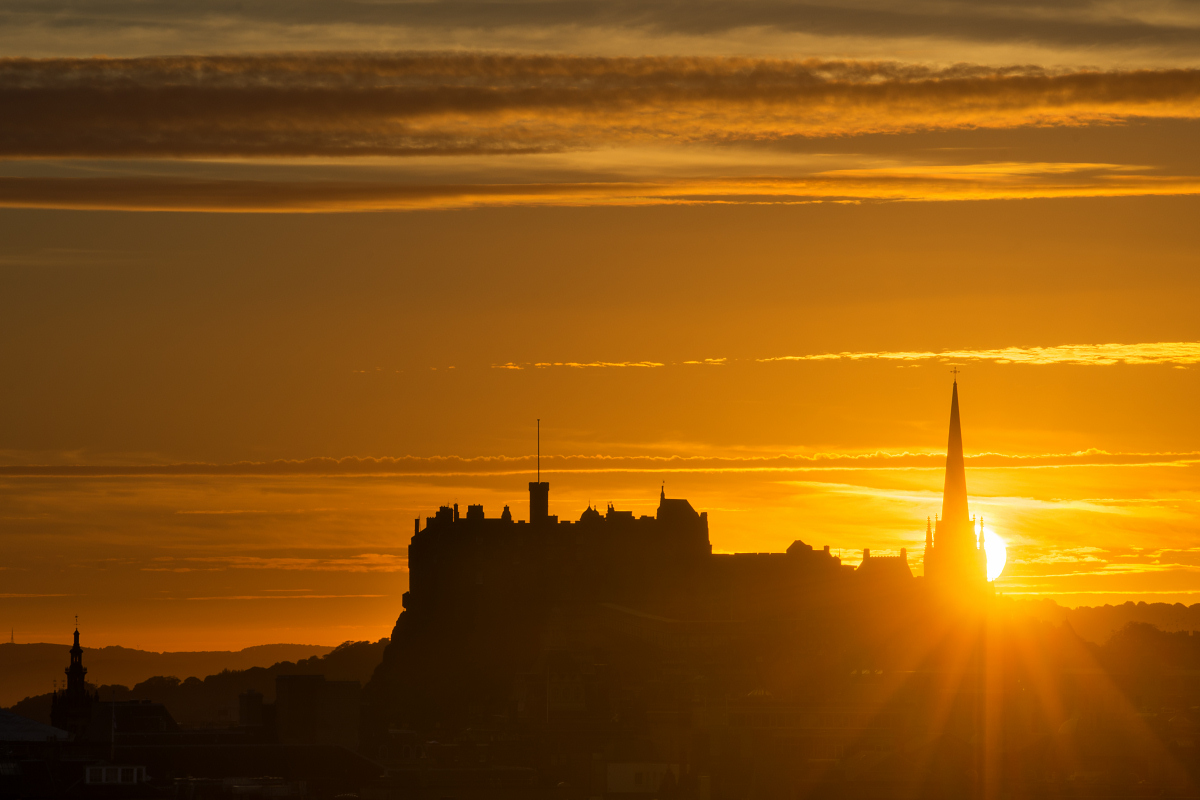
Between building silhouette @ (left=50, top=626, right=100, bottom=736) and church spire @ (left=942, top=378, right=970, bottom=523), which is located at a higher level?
church spire @ (left=942, top=378, right=970, bottom=523)

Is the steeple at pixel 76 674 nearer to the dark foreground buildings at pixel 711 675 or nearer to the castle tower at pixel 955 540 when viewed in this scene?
the dark foreground buildings at pixel 711 675

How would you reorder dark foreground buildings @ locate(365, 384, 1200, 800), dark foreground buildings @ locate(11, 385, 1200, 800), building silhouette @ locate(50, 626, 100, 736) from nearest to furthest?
dark foreground buildings @ locate(11, 385, 1200, 800)
dark foreground buildings @ locate(365, 384, 1200, 800)
building silhouette @ locate(50, 626, 100, 736)

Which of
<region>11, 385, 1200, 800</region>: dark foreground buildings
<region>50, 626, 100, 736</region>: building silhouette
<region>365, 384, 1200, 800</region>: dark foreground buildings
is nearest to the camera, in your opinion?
<region>11, 385, 1200, 800</region>: dark foreground buildings

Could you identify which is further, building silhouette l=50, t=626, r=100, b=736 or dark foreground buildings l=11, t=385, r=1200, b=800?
building silhouette l=50, t=626, r=100, b=736

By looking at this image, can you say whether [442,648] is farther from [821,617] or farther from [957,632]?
[957,632]

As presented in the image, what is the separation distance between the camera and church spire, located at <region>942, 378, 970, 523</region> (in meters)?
191

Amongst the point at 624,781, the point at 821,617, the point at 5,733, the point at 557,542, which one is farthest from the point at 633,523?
the point at 5,733

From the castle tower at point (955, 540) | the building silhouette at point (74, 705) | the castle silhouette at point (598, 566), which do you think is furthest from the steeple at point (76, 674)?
the castle tower at point (955, 540)

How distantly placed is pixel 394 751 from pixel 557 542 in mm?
24985

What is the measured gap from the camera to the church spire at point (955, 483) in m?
191

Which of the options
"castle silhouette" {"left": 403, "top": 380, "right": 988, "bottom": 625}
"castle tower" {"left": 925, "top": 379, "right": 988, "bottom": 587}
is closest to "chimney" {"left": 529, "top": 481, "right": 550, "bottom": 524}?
"castle silhouette" {"left": 403, "top": 380, "right": 988, "bottom": 625}

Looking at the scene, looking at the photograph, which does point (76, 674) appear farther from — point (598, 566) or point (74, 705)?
point (598, 566)

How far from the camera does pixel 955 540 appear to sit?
18700 centimetres

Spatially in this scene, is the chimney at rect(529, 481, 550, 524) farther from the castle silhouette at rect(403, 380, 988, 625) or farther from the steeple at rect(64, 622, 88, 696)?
the steeple at rect(64, 622, 88, 696)
